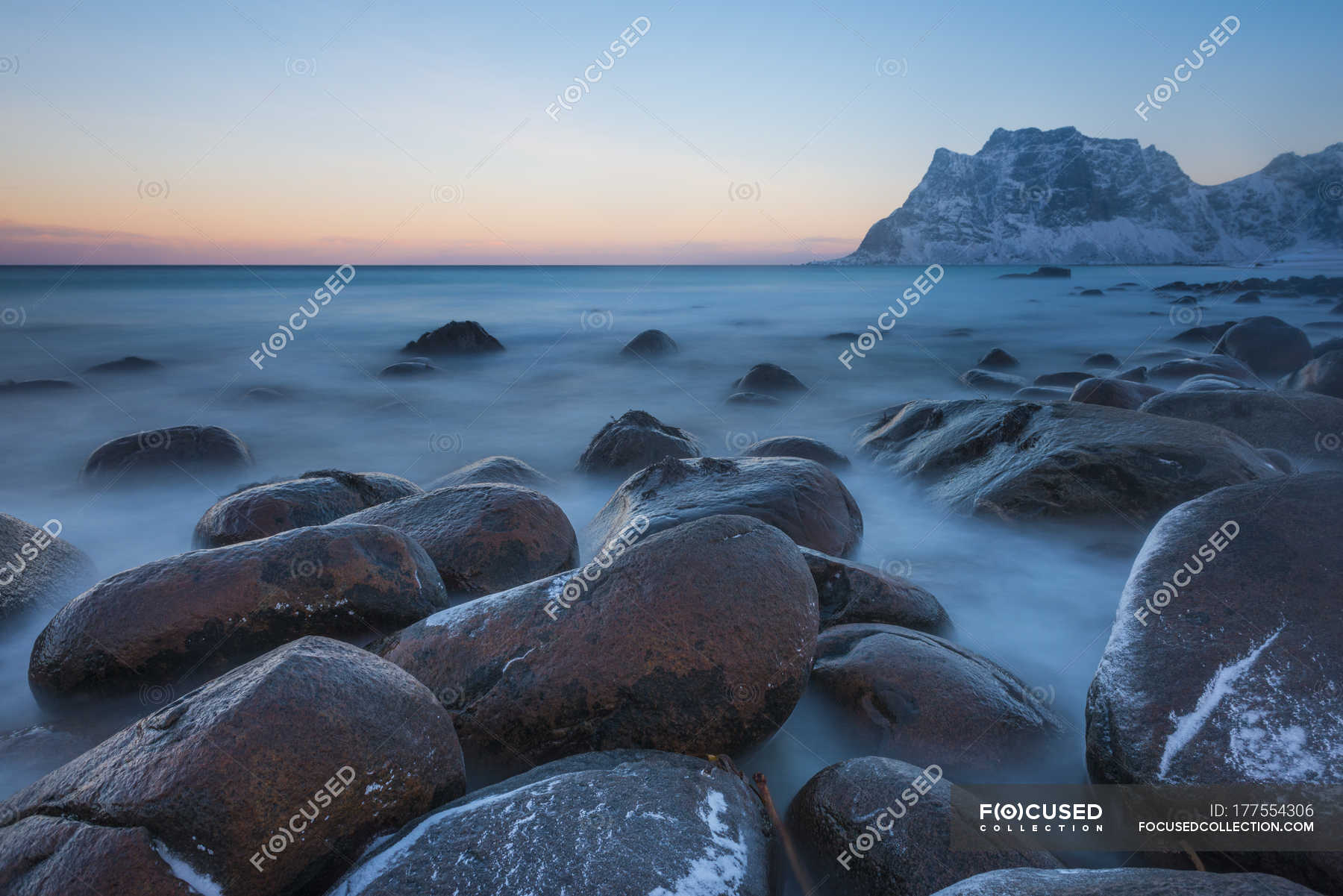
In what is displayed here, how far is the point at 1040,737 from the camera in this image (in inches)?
116

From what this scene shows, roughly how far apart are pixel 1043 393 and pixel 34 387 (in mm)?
14600

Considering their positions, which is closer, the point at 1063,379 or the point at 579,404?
the point at 1063,379

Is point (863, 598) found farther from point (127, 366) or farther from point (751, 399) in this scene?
point (127, 366)

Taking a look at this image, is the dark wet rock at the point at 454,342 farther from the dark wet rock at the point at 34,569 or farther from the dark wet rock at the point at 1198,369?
the dark wet rock at the point at 1198,369

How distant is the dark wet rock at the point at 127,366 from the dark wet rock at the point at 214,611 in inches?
499

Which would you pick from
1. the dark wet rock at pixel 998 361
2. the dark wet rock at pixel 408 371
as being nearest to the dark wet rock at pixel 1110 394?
the dark wet rock at pixel 998 361

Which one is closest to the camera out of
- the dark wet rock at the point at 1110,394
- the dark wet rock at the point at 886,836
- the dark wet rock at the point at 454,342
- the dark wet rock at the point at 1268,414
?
the dark wet rock at the point at 886,836

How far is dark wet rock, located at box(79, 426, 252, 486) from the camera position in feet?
21.2

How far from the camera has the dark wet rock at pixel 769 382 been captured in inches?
455

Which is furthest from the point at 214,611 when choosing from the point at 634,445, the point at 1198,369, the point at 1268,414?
the point at 1198,369

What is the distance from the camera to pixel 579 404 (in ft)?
38.0

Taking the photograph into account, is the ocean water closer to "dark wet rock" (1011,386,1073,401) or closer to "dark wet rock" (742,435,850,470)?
"dark wet rock" (742,435,850,470)

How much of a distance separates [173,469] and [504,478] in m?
3.12

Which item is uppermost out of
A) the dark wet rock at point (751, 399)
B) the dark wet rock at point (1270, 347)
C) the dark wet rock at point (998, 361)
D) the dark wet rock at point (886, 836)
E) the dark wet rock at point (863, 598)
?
the dark wet rock at point (1270, 347)
